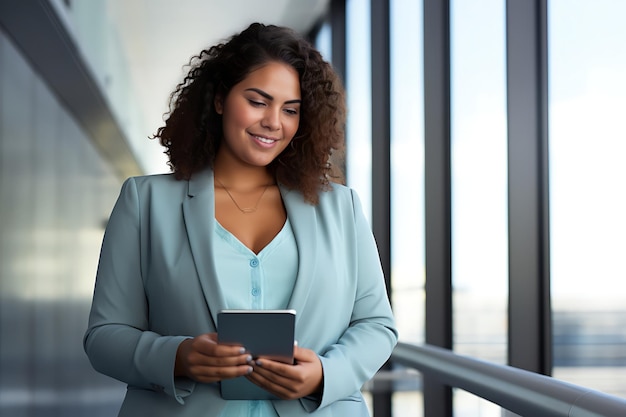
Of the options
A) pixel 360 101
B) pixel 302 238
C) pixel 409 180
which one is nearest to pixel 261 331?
pixel 302 238

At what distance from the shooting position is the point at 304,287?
1.87m

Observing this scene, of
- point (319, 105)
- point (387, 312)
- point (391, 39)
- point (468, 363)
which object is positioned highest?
point (391, 39)

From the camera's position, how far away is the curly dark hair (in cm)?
204

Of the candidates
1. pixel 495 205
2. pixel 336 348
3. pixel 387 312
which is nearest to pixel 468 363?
pixel 387 312

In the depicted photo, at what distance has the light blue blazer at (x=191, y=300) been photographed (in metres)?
1.82

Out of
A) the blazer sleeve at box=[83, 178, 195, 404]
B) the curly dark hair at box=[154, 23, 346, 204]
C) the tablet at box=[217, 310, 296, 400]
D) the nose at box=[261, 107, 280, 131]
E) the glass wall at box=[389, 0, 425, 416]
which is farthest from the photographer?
the glass wall at box=[389, 0, 425, 416]

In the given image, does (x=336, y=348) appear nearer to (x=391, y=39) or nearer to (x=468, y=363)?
(x=468, y=363)

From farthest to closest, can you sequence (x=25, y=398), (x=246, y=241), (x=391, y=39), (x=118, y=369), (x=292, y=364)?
(x=391, y=39)
(x=25, y=398)
(x=246, y=241)
(x=118, y=369)
(x=292, y=364)

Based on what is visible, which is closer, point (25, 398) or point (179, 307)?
point (179, 307)

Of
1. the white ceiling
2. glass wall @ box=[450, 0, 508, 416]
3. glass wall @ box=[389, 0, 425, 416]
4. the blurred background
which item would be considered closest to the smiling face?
the blurred background

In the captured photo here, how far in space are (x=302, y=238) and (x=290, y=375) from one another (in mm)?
368

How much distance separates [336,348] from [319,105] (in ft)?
1.92

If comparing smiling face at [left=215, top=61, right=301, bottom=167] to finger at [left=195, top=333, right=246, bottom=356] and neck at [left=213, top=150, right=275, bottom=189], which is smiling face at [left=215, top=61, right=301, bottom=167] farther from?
finger at [left=195, top=333, right=246, bottom=356]

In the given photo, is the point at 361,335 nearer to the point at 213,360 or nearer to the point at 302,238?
the point at 302,238
